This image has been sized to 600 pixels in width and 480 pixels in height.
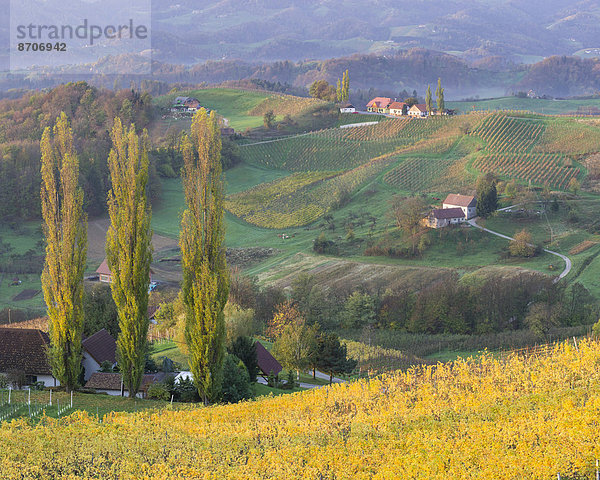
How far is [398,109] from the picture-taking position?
12531 cm

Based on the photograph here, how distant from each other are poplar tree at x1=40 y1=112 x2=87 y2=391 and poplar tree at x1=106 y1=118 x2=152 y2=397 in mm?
1498

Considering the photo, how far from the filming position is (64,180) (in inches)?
1096

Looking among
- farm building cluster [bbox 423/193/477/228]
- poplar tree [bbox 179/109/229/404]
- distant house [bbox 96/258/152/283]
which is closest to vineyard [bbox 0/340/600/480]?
poplar tree [bbox 179/109/229/404]

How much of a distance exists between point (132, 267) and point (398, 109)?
10400cm

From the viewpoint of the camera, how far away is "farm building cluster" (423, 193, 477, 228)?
65.0 metres

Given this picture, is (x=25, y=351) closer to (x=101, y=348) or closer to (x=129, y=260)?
(x=101, y=348)

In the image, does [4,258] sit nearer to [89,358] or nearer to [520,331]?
[89,358]

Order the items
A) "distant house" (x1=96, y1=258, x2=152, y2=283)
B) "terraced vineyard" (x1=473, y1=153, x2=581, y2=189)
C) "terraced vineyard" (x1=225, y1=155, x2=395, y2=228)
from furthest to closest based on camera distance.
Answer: "terraced vineyard" (x1=225, y1=155, x2=395, y2=228), "terraced vineyard" (x1=473, y1=153, x2=581, y2=189), "distant house" (x1=96, y1=258, x2=152, y2=283)

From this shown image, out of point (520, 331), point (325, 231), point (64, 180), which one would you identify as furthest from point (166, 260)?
point (64, 180)

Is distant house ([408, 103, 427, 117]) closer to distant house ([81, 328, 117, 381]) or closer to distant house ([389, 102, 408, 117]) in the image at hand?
distant house ([389, 102, 408, 117])

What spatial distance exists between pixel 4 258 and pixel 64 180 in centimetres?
4703

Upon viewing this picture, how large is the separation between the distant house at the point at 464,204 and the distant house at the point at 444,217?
50 cm

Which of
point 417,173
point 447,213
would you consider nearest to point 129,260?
point 447,213

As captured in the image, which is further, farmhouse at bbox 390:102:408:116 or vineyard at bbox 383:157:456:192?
farmhouse at bbox 390:102:408:116
